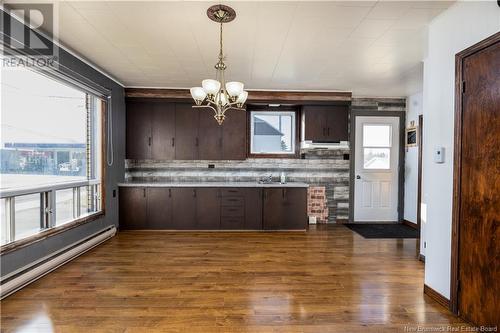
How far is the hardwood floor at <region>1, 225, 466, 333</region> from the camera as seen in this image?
2.24 metres

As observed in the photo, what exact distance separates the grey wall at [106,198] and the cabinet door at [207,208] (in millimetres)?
1446

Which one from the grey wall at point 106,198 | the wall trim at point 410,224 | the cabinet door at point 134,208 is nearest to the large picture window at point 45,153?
the grey wall at point 106,198

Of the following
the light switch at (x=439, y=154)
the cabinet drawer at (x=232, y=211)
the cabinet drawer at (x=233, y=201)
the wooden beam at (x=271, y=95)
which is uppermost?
the wooden beam at (x=271, y=95)

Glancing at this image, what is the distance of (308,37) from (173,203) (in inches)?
139

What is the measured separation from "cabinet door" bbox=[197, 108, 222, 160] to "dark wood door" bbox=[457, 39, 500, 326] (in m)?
3.90

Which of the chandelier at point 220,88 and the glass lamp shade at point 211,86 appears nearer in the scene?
the chandelier at point 220,88

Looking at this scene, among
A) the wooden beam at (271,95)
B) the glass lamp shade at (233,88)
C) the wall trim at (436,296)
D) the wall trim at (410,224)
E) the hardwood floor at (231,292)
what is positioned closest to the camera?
the hardwood floor at (231,292)

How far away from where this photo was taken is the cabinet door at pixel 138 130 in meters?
5.31

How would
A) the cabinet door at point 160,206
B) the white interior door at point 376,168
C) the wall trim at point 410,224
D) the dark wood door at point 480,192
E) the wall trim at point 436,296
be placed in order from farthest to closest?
the white interior door at point 376,168 → the wall trim at point 410,224 → the cabinet door at point 160,206 → the wall trim at point 436,296 → the dark wood door at point 480,192

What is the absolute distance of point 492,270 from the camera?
1990 millimetres

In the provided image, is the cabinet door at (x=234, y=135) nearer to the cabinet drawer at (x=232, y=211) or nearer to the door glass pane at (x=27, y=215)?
the cabinet drawer at (x=232, y=211)

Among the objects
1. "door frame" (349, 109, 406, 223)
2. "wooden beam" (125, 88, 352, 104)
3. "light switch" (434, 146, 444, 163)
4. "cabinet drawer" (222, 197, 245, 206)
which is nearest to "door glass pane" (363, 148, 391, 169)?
"door frame" (349, 109, 406, 223)

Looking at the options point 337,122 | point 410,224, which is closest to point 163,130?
point 337,122

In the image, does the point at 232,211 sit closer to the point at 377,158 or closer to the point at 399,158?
the point at 377,158
